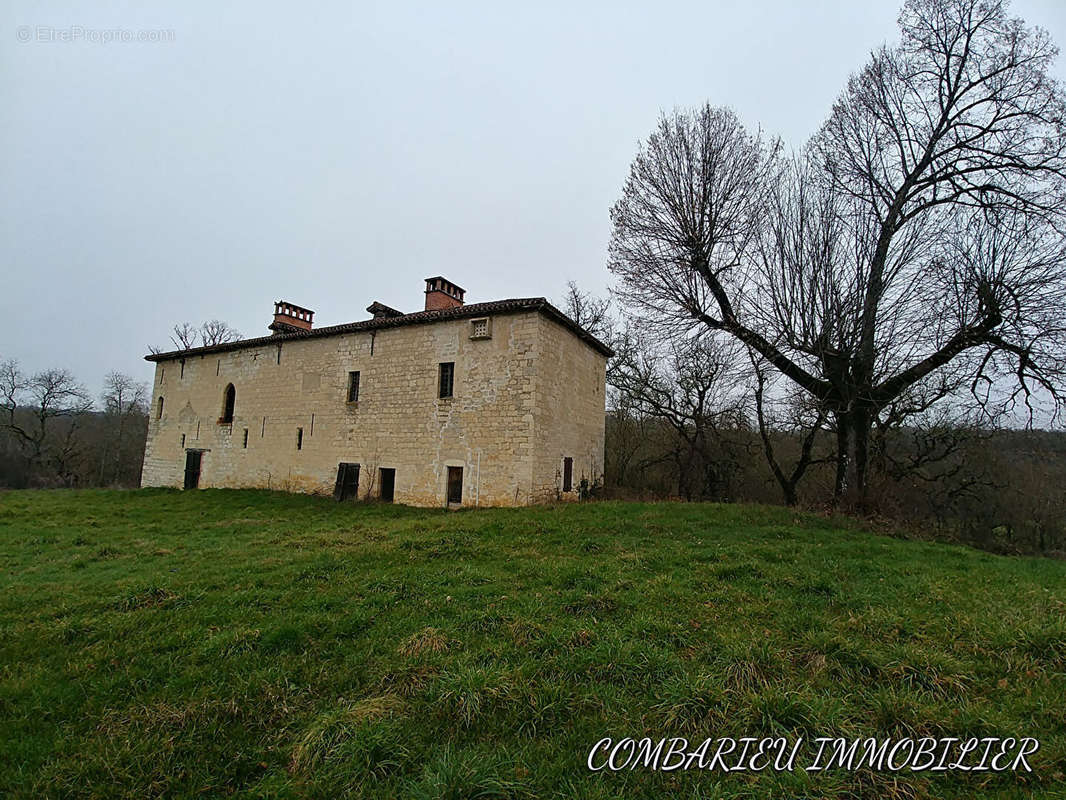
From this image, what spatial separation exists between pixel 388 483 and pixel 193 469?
435 inches

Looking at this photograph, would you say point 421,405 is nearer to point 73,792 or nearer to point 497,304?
point 497,304

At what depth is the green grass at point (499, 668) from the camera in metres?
2.79

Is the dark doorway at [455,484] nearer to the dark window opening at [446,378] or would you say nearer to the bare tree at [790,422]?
the dark window opening at [446,378]

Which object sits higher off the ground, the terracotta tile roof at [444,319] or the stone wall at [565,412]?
the terracotta tile roof at [444,319]

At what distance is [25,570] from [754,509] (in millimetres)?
14394

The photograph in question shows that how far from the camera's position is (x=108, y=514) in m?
14.4

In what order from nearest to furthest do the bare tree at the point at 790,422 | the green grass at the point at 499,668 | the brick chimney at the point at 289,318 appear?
the green grass at the point at 499,668, the bare tree at the point at 790,422, the brick chimney at the point at 289,318

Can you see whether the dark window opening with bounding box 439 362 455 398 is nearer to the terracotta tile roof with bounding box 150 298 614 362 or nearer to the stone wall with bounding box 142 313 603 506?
the stone wall with bounding box 142 313 603 506

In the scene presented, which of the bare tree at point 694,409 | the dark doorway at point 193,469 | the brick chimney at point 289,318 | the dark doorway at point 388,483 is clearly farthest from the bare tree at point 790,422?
the dark doorway at point 193,469

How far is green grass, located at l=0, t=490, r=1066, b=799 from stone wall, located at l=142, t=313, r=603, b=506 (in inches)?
248

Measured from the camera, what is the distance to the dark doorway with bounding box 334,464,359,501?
15.9 metres

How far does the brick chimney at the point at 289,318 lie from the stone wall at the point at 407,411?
3.86 feet

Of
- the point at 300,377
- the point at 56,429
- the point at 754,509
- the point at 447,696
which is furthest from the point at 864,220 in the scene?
the point at 56,429

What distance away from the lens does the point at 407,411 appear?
Answer: 1533 centimetres
